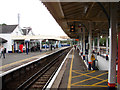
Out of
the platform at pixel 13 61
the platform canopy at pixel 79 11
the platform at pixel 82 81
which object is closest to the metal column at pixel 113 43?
the platform canopy at pixel 79 11

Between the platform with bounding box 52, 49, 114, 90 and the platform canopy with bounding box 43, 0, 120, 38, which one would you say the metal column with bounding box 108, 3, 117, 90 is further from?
the platform with bounding box 52, 49, 114, 90

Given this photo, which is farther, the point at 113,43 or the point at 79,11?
the point at 79,11

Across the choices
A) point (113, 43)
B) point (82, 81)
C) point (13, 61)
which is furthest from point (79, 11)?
point (13, 61)

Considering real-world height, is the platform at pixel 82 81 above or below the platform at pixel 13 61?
below

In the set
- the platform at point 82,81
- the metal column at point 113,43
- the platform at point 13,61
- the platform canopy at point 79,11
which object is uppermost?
the platform canopy at point 79,11

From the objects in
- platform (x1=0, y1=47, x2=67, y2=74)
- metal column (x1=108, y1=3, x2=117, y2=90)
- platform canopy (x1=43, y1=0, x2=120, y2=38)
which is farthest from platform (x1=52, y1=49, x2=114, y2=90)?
platform (x1=0, y1=47, x2=67, y2=74)

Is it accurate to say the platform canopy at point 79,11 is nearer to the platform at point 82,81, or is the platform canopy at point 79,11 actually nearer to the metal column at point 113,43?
the metal column at point 113,43

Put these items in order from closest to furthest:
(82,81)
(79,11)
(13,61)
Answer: (82,81) < (79,11) < (13,61)

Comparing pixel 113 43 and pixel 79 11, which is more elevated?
pixel 79 11

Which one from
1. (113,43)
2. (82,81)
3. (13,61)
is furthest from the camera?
(13,61)

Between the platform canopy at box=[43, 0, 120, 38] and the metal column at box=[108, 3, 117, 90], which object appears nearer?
the metal column at box=[108, 3, 117, 90]

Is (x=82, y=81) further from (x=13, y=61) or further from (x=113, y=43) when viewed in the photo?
(x=13, y=61)

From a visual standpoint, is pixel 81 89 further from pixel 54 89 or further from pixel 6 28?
pixel 6 28

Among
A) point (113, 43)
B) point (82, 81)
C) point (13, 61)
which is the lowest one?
point (82, 81)
